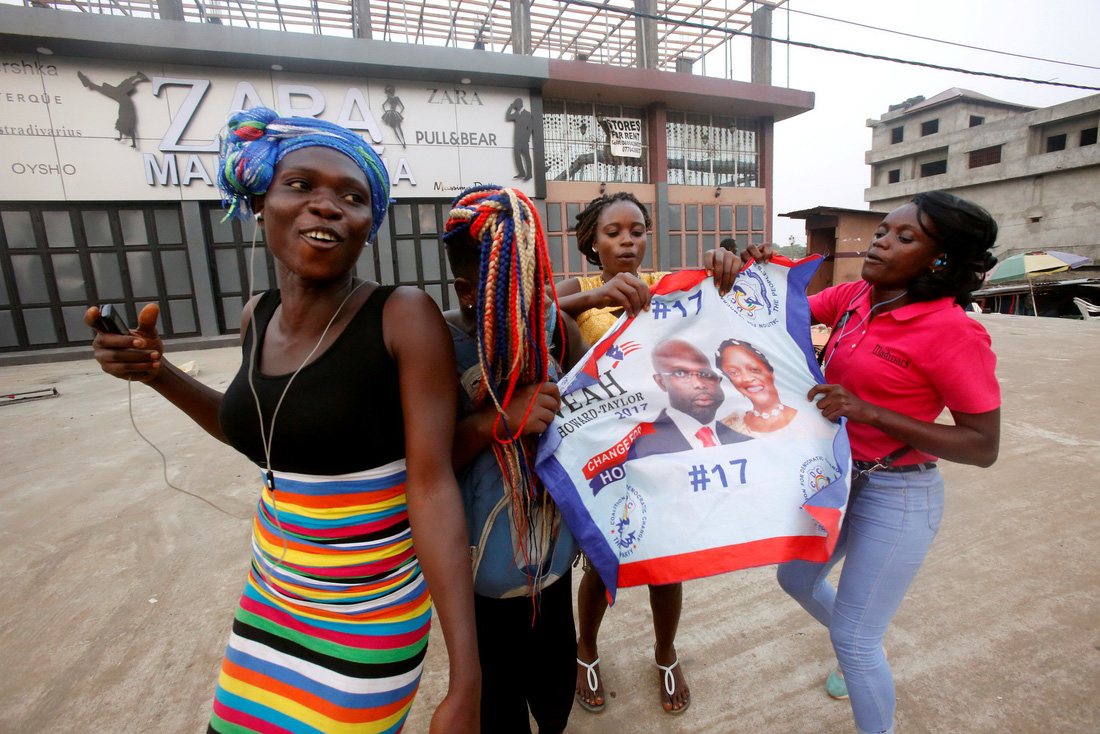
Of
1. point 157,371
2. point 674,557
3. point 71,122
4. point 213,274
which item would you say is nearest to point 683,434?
point 674,557

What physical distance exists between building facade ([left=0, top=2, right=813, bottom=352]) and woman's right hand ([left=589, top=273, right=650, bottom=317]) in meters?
7.76

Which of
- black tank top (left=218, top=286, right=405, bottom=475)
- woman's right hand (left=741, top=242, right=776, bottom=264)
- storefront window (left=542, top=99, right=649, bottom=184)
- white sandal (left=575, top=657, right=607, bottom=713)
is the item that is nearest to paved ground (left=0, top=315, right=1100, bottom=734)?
white sandal (left=575, top=657, right=607, bottom=713)

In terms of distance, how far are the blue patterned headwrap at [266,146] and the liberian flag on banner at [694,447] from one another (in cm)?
76

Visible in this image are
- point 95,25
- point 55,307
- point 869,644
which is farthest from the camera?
point 55,307

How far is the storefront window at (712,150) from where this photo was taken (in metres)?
14.8

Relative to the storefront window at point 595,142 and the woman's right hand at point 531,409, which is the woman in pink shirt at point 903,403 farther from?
the storefront window at point 595,142

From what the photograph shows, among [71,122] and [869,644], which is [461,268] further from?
[71,122]

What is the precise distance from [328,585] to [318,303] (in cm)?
63

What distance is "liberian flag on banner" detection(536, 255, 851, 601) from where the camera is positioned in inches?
55.9

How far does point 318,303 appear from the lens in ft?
3.91

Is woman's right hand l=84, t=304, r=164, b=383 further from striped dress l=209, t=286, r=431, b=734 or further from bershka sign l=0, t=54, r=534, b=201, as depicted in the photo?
bershka sign l=0, t=54, r=534, b=201

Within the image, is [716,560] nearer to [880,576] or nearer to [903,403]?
[880,576]

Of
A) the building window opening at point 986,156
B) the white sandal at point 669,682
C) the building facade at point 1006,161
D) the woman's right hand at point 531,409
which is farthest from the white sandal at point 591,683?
the building window opening at point 986,156

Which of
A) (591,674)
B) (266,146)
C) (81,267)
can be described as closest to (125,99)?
(81,267)
